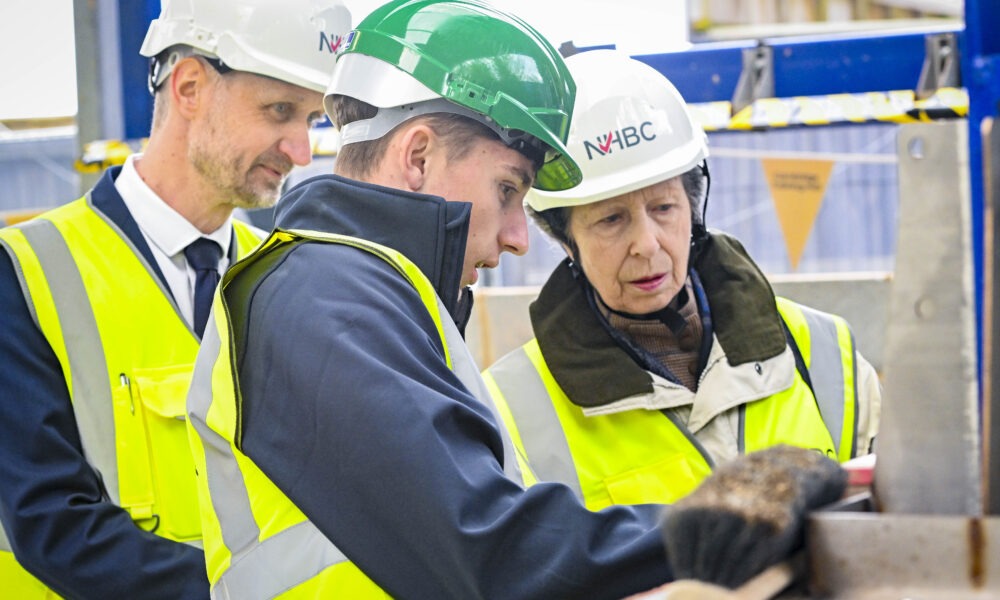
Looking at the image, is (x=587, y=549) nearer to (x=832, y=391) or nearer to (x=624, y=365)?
(x=624, y=365)

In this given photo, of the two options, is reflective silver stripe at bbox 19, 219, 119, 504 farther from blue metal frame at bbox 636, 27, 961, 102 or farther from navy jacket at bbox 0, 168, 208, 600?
blue metal frame at bbox 636, 27, 961, 102

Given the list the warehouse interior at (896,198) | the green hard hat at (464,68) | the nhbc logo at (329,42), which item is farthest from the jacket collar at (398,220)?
the nhbc logo at (329,42)

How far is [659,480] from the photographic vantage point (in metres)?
3.03

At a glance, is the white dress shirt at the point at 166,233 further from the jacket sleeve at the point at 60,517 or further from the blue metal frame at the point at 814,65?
the blue metal frame at the point at 814,65

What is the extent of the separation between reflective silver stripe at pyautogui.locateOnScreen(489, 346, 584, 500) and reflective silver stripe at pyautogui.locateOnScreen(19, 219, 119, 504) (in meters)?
1.11

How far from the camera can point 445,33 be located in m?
2.35

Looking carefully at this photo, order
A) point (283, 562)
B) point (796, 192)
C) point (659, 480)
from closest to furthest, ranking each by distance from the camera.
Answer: point (283, 562)
point (659, 480)
point (796, 192)

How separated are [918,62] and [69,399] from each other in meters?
3.58

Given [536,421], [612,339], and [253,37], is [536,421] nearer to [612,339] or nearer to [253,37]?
[612,339]

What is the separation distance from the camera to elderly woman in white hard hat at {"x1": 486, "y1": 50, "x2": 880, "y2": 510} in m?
3.11

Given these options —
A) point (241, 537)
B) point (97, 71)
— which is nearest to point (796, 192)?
point (97, 71)

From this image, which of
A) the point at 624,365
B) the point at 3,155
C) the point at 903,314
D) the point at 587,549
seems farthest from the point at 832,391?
the point at 3,155

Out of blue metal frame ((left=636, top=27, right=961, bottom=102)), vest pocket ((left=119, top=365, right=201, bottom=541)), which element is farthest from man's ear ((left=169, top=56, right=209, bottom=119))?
blue metal frame ((left=636, top=27, right=961, bottom=102))

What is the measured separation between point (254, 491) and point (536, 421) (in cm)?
141
